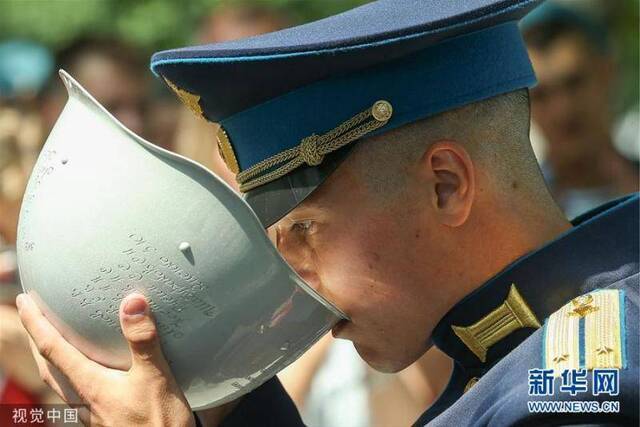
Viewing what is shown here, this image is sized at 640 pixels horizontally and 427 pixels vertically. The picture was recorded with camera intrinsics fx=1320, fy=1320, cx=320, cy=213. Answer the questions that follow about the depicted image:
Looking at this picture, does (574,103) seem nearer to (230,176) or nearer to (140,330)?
(230,176)

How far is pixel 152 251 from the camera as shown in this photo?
2434mm

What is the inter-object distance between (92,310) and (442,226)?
0.71 metres

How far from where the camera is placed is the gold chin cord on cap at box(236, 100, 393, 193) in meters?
2.61

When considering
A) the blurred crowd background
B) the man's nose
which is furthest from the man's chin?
the blurred crowd background

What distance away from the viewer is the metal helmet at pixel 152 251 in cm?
244

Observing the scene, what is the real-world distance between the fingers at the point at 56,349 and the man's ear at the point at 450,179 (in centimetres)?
76

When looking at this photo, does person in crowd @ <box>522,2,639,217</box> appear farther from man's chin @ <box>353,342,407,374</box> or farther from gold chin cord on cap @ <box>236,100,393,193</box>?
gold chin cord on cap @ <box>236,100,393,193</box>

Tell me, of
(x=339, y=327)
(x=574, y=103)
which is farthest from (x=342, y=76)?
(x=574, y=103)

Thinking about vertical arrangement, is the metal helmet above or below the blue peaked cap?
below

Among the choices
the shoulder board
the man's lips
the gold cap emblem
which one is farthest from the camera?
the gold cap emblem

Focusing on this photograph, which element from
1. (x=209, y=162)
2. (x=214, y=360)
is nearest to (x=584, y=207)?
(x=209, y=162)

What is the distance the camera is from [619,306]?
2.47m

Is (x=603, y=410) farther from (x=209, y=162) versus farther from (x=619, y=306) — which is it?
(x=209, y=162)

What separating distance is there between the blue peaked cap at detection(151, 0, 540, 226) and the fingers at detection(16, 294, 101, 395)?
0.47 metres
